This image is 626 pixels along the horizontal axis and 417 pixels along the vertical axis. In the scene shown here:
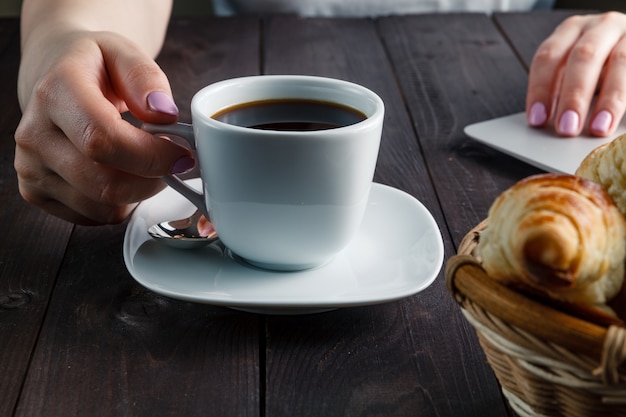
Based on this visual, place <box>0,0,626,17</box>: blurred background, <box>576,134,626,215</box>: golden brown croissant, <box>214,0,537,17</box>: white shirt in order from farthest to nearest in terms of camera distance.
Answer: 1. <box>0,0,626,17</box>: blurred background
2. <box>214,0,537,17</box>: white shirt
3. <box>576,134,626,215</box>: golden brown croissant

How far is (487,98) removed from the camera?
3.31ft

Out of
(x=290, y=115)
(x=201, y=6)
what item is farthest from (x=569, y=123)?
(x=201, y=6)

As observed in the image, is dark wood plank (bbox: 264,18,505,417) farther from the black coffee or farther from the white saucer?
the black coffee

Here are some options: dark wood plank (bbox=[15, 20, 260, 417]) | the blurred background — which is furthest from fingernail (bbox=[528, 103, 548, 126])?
the blurred background

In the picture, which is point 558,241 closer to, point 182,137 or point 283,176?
point 283,176

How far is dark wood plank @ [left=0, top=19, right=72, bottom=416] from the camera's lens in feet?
1.69

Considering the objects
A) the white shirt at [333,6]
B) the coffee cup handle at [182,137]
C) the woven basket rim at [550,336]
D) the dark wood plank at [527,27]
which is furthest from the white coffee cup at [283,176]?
the white shirt at [333,6]

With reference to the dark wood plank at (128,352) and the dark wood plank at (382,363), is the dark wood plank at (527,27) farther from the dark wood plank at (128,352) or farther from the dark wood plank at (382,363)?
the dark wood plank at (128,352)

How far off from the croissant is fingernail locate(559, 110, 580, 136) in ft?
1.56

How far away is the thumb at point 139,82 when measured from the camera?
61 cm

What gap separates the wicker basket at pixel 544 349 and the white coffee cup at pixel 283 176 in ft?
0.48

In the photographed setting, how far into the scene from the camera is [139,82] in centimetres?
63

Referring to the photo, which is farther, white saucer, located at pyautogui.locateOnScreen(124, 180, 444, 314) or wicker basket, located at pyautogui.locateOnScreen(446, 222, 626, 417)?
white saucer, located at pyautogui.locateOnScreen(124, 180, 444, 314)

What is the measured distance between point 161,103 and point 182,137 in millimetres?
34
